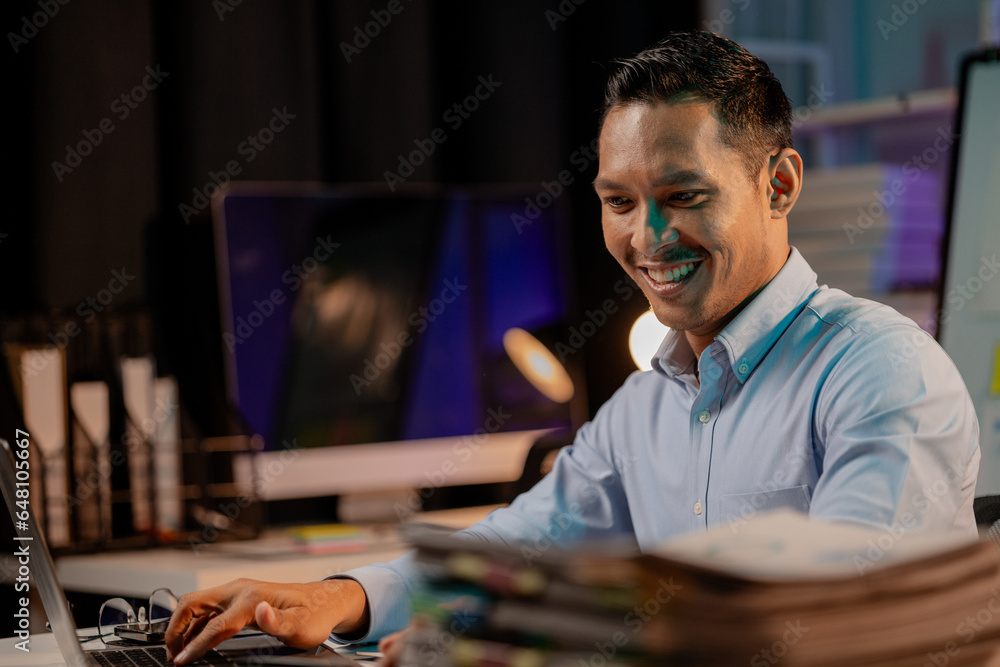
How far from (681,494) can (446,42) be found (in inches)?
68.5

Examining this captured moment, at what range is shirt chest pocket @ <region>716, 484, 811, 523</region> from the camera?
3.62 feet

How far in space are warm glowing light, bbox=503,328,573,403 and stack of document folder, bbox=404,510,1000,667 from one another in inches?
73.0

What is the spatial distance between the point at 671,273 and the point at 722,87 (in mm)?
207

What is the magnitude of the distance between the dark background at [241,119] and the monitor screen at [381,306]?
0.13 m

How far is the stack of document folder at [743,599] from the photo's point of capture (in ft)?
1.72

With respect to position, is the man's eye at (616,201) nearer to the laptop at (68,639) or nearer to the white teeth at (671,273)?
the white teeth at (671,273)

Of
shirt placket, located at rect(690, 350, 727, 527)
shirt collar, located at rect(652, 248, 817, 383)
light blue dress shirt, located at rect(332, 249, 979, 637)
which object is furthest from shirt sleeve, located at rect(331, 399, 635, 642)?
shirt collar, located at rect(652, 248, 817, 383)

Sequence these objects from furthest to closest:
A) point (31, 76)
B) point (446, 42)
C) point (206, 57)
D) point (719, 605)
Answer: point (446, 42), point (206, 57), point (31, 76), point (719, 605)

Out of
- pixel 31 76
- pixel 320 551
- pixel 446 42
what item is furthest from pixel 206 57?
pixel 320 551

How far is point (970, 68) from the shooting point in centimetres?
215

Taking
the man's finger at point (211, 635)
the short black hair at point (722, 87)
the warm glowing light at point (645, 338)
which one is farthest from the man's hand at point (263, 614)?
the warm glowing light at point (645, 338)

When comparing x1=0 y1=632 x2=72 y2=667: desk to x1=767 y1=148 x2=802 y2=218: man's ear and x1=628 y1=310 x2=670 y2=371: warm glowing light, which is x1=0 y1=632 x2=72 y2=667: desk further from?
x1=628 y1=310 x2=670 y2=371: warm glowing light

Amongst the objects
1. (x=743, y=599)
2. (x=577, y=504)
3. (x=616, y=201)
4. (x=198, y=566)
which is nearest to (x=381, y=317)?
(x=198, y=566)

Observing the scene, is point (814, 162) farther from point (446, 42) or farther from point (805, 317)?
point (805, 317)
